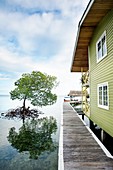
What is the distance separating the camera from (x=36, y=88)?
25141 millimetres

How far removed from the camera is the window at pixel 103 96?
800cm

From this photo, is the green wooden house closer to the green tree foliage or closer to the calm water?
the calm water

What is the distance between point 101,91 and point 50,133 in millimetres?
7480

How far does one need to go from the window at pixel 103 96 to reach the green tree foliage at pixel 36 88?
1653cm

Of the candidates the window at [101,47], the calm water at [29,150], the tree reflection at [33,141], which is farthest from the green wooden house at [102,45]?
the tree reflection at [33,141]

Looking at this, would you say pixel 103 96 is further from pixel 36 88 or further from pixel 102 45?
pixel 36 88

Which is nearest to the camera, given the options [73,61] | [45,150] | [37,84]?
[45,150]

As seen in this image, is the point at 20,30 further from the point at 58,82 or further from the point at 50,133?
the point at 50,133

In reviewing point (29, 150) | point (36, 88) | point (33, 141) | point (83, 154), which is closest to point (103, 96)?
point (83, 154)

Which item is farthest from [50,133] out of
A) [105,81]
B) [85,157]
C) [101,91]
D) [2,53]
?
[2,53]

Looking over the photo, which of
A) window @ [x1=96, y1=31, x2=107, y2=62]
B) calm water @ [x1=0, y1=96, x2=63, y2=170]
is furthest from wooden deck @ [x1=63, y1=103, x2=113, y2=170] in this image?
window @ [x1=96, y1=31, x2=107, y2=62]

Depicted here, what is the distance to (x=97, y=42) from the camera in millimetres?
9312

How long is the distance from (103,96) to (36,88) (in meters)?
17.6

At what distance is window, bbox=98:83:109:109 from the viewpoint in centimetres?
800
